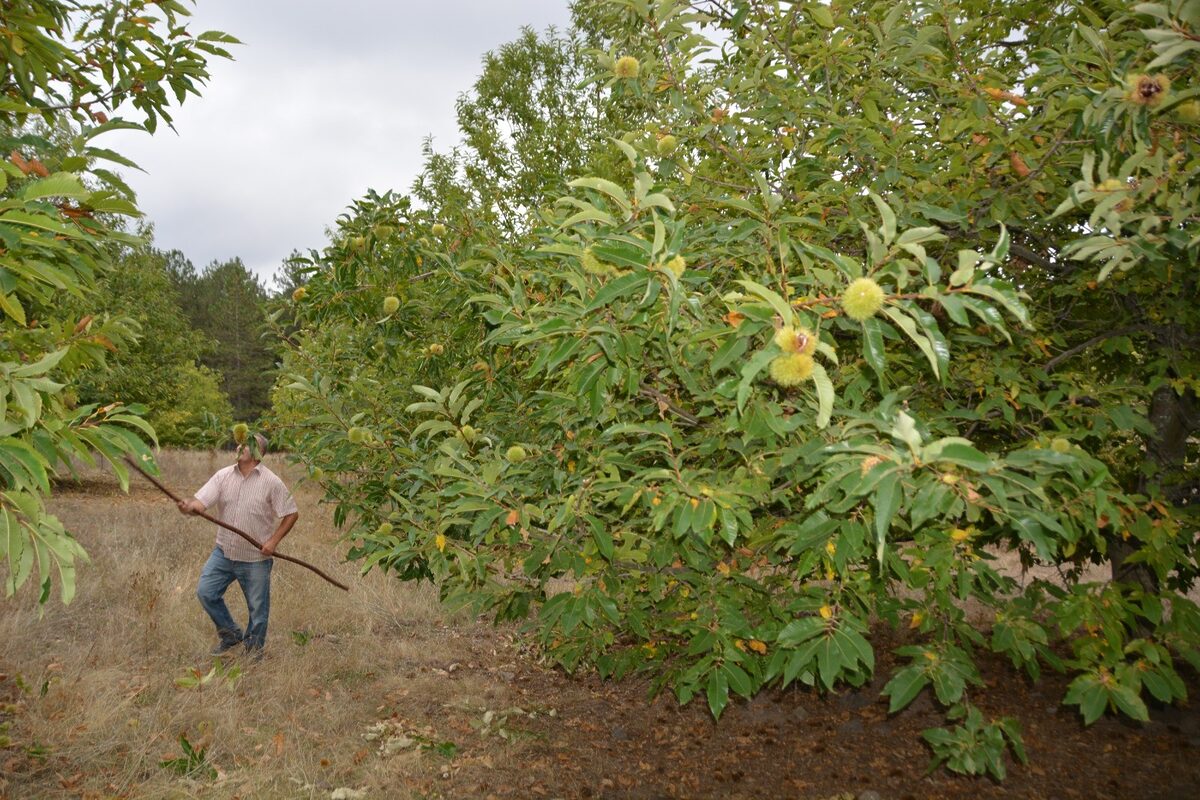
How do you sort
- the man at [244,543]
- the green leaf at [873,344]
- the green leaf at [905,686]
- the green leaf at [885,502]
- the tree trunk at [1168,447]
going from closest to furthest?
1. the green leaf at [885,502]
2. the green leaf at [873,344]
3. the green leaf at [905,686]
4. the tree trunk at [1168,447]
5. the man at [244,543]

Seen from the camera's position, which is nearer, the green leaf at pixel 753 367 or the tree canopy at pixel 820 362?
the green leaf at pixel 753 367

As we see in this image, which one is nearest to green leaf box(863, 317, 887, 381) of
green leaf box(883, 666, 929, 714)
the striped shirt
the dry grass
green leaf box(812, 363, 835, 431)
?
green leaf box(812, 363, 835, 431)

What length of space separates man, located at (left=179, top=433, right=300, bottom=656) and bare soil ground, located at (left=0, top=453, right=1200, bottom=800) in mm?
279

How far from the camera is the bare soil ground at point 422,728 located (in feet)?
13.6

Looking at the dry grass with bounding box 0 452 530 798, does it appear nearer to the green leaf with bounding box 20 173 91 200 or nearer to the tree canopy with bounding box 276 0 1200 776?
the tree canopy with bounding box 276 0 1200 776

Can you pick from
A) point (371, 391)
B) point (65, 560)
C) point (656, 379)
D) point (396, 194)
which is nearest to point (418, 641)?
point (371, 391)

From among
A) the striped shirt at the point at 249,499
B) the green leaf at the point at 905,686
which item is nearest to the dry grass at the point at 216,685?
the striped shirt at the point at 249,499

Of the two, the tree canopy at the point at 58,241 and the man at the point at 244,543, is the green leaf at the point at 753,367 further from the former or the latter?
the man at the point at 244,543

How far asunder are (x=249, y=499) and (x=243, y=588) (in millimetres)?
687

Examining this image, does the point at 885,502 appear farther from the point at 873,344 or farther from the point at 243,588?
the point at 243,588

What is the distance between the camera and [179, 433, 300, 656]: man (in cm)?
576

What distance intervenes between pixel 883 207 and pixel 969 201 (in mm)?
1708

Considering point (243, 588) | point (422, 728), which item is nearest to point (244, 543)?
point (243, 588)

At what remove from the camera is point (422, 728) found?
5148mm
